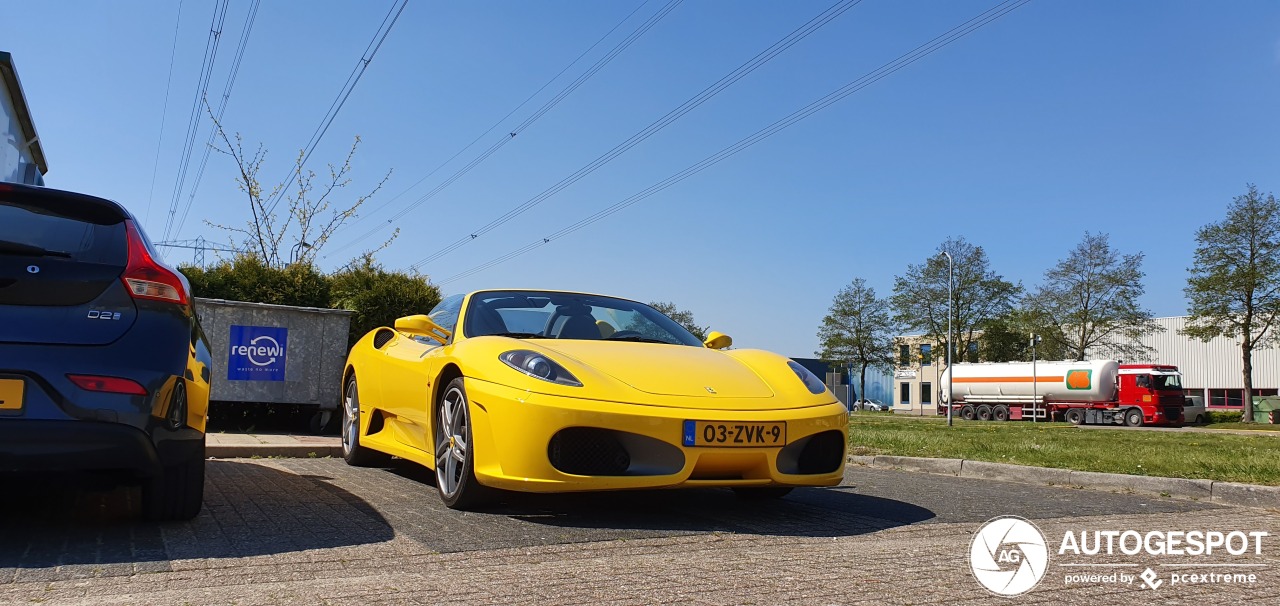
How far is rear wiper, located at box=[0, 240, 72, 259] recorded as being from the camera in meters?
3.36

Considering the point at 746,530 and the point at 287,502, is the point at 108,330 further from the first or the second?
the point at 746,530

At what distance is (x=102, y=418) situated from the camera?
3348 mm

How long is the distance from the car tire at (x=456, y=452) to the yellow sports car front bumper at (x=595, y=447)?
128mm

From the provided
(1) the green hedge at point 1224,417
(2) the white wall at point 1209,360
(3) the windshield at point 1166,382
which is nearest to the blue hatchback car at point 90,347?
(3) the windshield at point 1166,382

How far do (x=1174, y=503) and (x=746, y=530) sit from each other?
3135mm

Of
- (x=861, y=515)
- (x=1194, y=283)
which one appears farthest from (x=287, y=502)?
(x=1194, y=283)

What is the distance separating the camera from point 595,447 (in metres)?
4.11

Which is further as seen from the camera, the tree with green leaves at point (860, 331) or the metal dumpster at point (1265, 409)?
the tree with green leaves at point (860, 331)

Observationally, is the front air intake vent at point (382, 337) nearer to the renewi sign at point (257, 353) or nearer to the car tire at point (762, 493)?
the car tire at point (762, 493)

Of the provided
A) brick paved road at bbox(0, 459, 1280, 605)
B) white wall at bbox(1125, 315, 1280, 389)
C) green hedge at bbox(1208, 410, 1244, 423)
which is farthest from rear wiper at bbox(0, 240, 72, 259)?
white wall at bbox(1125, 315, 1280, 389)

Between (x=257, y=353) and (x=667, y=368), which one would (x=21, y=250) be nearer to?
(x=667, y=368)

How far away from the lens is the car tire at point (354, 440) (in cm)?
661

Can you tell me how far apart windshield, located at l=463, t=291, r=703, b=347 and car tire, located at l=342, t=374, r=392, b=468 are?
1.71 m

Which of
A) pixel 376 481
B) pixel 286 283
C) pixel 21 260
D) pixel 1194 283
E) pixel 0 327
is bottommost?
pixel 376 481
